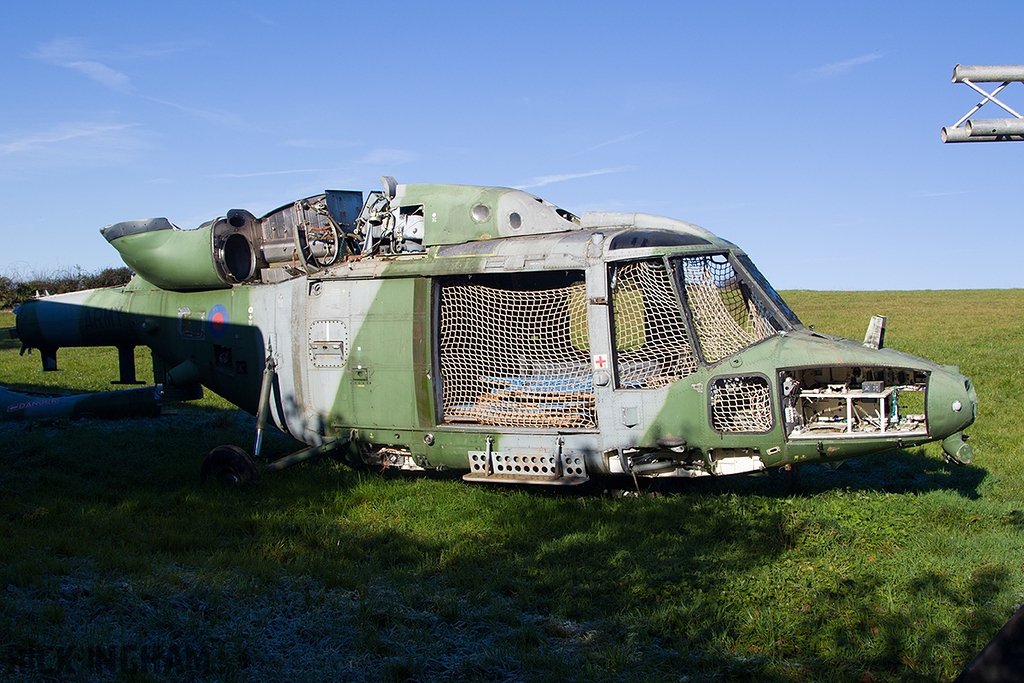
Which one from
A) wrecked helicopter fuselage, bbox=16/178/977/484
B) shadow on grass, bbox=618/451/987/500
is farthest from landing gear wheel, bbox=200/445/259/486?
shadow on grass, bbox=618/451/987/500

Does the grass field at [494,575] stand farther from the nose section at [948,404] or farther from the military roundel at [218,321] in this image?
the military roundel at [218,321]

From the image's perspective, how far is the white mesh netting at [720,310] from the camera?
273 inches

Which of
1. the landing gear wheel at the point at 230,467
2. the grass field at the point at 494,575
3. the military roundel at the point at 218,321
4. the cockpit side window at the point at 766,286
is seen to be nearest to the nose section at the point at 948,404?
the grass field at the point at 494,575

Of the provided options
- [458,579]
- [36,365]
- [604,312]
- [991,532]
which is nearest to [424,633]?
[458,579]

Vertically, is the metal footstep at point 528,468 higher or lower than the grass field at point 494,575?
higher

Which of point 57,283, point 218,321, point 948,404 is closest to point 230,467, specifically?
point 218,321

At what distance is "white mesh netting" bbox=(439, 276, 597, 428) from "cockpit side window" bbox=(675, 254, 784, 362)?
1.16m

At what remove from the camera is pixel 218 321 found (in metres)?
9.40

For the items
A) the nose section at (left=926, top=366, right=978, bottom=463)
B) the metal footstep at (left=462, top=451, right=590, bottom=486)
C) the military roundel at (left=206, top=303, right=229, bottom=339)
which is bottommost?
the metal footstep at (left=462, top=451, right=590, bottom=486)

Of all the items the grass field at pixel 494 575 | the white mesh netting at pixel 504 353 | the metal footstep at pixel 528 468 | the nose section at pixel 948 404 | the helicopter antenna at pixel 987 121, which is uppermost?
the helicopter antenna at pixel 987 121

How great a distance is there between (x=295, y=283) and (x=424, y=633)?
4.89 m

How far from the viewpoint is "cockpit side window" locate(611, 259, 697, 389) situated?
22.9 feet

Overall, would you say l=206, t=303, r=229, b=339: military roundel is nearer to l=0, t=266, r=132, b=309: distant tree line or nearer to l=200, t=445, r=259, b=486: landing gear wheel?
l=200, t=445, r=259, b=486: landing gear wheel

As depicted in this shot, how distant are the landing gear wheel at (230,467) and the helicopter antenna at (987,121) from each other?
8672mm
